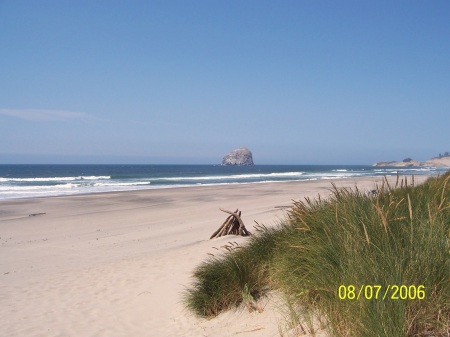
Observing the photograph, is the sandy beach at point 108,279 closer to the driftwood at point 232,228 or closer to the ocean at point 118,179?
the driftwood at point 232,228

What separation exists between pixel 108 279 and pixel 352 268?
19.3ft

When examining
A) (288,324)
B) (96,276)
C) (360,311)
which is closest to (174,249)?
(96,276)

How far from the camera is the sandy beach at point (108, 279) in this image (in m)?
5.73

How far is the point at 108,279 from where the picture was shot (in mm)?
8375

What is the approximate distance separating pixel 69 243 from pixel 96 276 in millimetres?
4939

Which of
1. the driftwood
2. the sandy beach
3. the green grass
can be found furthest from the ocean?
the driftwood

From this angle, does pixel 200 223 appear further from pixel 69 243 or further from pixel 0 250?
pixel 0 250

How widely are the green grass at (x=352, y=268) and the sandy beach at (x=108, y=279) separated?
388 mm

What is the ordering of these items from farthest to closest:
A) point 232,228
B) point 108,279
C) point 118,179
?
point 118,179
point 232,228
point 108,279

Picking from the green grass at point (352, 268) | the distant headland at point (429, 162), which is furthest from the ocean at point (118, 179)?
the distant headland at point (429, 162)
